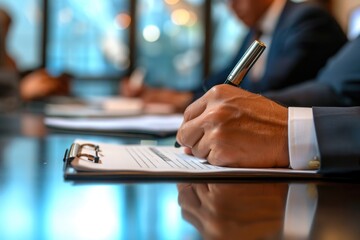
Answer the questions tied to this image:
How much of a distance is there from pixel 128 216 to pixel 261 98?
11.5 inches

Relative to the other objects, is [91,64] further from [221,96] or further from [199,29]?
[221,96]

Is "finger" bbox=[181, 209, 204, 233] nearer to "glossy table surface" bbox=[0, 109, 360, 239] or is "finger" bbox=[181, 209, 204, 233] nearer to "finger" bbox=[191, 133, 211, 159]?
"glossy table surface" bbox=[0, 109, 360, 239]

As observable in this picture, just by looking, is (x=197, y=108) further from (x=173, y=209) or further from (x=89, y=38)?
(x=89, y=38)

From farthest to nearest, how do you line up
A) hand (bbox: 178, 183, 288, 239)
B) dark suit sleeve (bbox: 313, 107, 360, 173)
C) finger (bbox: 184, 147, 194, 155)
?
finger (bbox: 184, 147, 194, 155) → dark suit sleeve (bbox: 313, 107, 360, 173) → hand (bbox: 178, 183, 288, 239)

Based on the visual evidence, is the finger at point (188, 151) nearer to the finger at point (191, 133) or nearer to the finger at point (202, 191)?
the finger at point (191, 133)

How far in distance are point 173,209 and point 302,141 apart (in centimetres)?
22

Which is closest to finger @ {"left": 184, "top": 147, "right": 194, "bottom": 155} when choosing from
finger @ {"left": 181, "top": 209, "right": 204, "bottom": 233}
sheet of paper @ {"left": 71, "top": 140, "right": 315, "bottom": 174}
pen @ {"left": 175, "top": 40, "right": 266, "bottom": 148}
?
sheet of paper @ {"left": 71, "top": 140, "right": 315, "bottom": 174}

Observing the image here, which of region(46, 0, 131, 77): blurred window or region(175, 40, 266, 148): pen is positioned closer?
region(175, 40, 266, 148): pen

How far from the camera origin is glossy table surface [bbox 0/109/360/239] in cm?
31

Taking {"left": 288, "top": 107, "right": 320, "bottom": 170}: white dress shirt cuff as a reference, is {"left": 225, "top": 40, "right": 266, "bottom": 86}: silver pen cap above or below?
above

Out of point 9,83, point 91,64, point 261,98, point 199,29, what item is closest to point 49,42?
point 91,64

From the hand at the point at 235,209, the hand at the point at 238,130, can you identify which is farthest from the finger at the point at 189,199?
the hand at the point at 238,130

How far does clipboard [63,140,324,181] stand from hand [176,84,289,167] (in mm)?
15

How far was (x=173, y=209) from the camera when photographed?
39 cm
